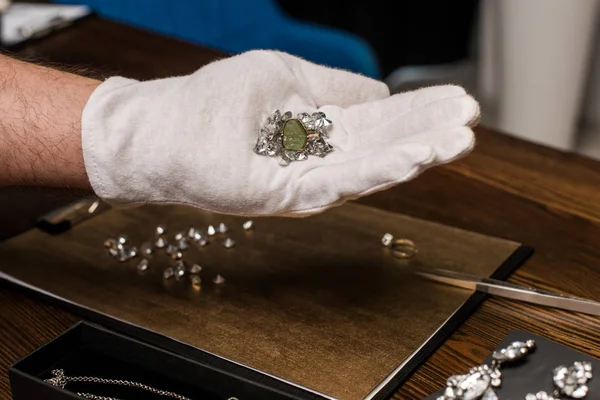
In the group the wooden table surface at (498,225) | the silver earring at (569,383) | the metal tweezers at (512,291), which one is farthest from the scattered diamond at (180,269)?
the silver earring at (569,383)

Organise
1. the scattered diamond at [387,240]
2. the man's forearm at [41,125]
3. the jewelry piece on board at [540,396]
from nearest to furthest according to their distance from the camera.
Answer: the jewelry piece on board at [540,396] < the man's forearm at [41,125] < the scattered diamond at [387,240]

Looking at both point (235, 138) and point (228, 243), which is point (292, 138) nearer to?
point (235, 138)

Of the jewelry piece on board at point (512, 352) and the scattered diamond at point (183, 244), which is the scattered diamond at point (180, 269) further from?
the jewelry piece on board at point (512, 352)

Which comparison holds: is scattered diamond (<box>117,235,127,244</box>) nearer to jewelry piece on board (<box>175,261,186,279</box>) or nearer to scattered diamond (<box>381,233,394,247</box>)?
jewelry piece on board (<box>175,261,186,279</box>)

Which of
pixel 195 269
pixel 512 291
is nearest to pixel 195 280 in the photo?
pixel 195 269

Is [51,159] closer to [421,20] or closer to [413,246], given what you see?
[413,246]

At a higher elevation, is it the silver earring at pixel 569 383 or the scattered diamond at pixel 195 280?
the silver earring at pixel 569 383
